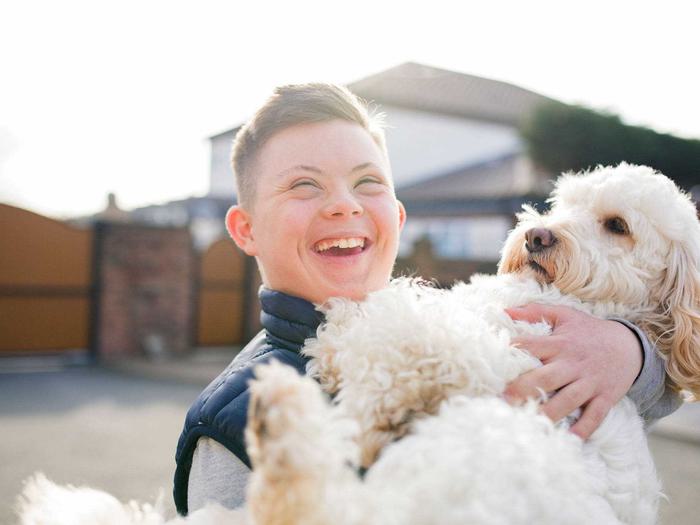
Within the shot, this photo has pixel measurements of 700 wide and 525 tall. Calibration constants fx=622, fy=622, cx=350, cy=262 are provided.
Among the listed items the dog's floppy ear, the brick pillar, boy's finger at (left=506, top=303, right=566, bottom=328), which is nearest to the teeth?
boy's finger at (left=506, top=303, right=566, bottom=328)

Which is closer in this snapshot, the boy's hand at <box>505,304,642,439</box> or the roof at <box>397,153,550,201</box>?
the boy's hand at <box>505,304,642,439</box>

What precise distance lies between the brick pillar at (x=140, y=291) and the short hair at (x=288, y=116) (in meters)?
9.86

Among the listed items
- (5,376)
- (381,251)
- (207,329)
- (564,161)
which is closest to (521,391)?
(381,251)

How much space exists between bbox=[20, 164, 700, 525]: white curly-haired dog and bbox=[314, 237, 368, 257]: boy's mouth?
0.56 feet

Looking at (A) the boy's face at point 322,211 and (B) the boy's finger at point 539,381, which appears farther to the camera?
(A) the boy's face at point 322,211

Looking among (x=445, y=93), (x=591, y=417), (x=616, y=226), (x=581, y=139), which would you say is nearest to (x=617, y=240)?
(x=616, y=226)

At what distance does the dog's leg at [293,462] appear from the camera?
940 mm

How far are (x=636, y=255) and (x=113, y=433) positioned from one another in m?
6.04

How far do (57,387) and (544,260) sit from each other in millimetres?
8639

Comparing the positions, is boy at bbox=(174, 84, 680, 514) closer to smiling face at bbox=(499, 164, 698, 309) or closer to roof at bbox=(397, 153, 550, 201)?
smiling face at bbox=(499, 164, 698, 309)

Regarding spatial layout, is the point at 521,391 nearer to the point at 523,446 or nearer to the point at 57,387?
the point at 523,446

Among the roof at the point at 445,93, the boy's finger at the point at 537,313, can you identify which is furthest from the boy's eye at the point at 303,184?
the roof at the point at 445,93

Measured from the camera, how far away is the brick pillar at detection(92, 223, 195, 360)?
11086mm

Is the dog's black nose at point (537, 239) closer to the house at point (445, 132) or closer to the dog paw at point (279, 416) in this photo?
the dog paw at point (279, 416)
